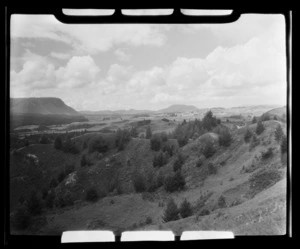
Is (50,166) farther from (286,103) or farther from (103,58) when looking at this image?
(286,103)

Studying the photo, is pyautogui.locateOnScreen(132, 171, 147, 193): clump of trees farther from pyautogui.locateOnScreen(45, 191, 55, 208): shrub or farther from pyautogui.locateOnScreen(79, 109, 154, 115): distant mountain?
pyautogui.locateOnScreen(45, 191, 55, 208): shrub

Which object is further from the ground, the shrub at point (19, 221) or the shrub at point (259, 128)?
the shrub at point (259, 128)

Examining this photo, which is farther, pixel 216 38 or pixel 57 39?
pixel 216 38

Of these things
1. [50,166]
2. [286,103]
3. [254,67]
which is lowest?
[50,166]

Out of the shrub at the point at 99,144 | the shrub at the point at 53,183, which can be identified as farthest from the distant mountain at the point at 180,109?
the shrub at the point at 53,183

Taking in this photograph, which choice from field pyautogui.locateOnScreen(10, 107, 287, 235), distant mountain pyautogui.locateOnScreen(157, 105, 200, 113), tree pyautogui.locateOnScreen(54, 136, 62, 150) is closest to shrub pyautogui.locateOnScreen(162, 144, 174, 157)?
field pyautogui.locateOnScreen(10, 107, 287, 235)

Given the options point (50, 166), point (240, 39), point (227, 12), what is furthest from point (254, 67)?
point (227, 12)

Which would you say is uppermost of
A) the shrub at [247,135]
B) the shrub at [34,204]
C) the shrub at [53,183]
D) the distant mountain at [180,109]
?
the distant mountain at [180,109]

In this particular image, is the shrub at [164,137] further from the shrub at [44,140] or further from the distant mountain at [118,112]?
the shrub at [44,140]
